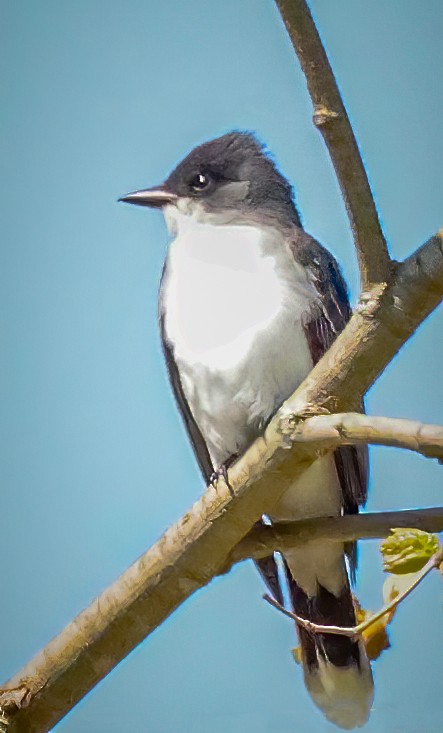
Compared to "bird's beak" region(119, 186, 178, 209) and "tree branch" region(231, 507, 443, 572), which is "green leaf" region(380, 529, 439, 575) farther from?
"bird's beak" region(119, 186, 178, 209)

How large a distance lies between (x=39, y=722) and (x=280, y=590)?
1421 mm

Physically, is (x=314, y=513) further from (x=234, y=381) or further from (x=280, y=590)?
(x=234, y=381)

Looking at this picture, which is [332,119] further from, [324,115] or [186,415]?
[186,415]

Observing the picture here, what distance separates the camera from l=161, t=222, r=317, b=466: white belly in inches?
147

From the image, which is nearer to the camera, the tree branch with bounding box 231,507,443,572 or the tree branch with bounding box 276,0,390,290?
the tree branch with bounding box 276,0,390,290

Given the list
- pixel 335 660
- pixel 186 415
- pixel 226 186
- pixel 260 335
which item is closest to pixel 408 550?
pixel 260 335

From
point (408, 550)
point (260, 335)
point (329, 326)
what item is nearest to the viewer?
point (408, 550)

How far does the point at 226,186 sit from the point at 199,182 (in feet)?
0.39

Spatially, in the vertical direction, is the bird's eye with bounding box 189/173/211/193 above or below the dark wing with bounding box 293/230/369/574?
above

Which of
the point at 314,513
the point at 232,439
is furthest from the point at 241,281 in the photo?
the point at 314,513

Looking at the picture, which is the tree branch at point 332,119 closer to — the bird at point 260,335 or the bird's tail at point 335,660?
the bird at point 260,335

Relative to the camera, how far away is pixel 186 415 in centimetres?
434

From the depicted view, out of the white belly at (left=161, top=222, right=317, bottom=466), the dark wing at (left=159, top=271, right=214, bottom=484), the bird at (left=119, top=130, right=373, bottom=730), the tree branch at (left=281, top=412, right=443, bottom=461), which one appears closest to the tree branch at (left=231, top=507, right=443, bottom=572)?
the bird at (left=119, top=130, right=373, bottom=730)

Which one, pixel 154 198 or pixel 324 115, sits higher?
pixel 324 115
